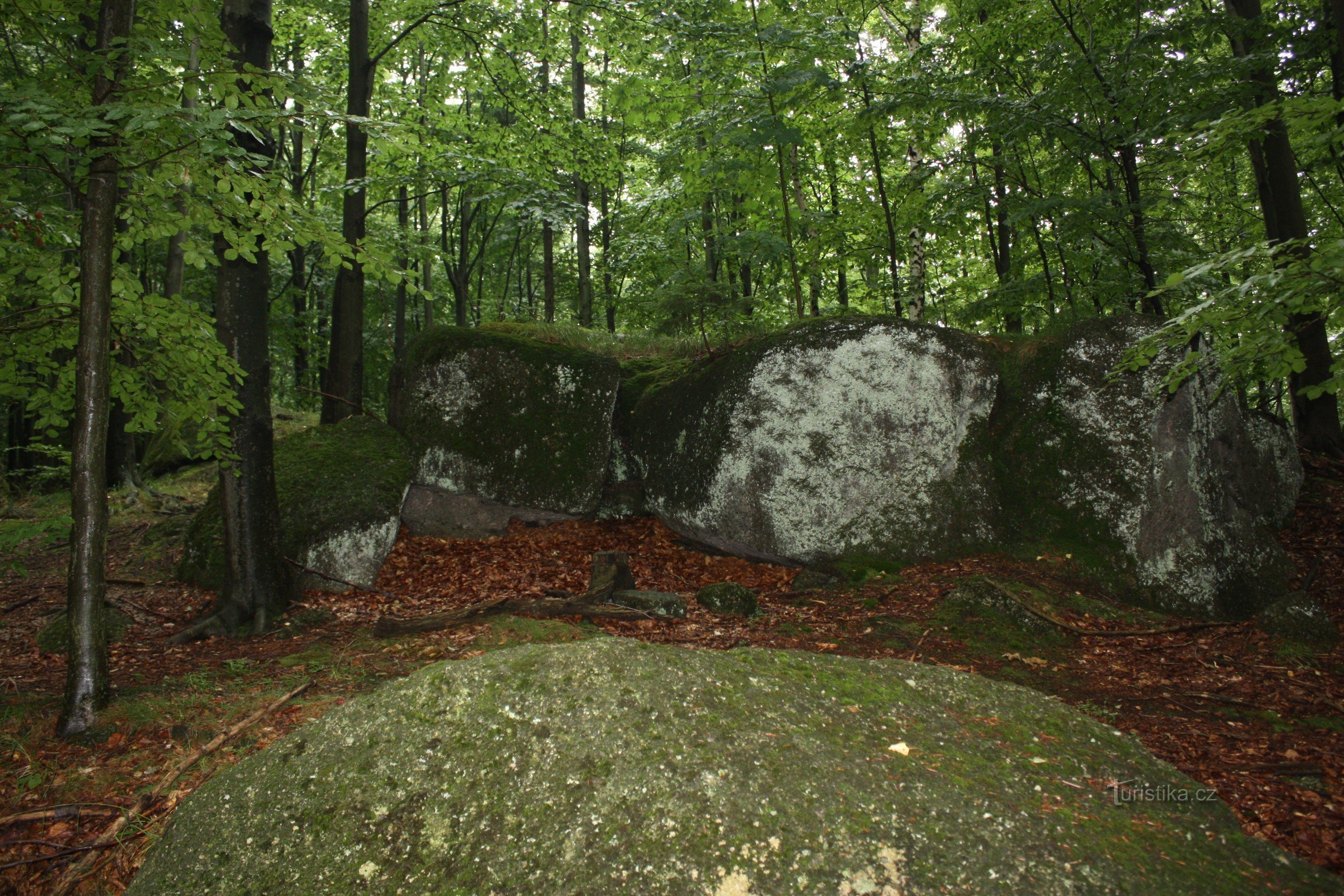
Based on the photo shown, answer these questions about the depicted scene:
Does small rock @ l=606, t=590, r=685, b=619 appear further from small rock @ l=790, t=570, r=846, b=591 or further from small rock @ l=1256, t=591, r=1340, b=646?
small rock @ l=1256, t=591, r=1340, b=646

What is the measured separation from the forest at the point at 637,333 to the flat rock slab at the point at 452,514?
9 cm

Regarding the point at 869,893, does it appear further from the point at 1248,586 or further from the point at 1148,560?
the point at 1248,586

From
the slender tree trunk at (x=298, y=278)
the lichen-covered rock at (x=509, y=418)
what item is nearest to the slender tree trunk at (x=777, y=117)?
the lichen-covered rock at (x=509, y=418)

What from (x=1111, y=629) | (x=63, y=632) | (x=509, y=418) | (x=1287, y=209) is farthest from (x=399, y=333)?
(x=1287, y=209)

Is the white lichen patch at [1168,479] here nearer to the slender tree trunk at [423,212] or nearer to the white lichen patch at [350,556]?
the white lichen patch at [350,556]

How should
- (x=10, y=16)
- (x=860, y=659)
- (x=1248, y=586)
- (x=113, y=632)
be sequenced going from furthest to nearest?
(x=1248, y=586) → (x=113, y=632) → (x=10, y=16) → (x=860, y=659)

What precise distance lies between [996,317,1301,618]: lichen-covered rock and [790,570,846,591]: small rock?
78.0 inches

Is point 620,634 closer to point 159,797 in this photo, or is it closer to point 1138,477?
point 159,797

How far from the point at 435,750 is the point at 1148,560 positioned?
22.5 ft

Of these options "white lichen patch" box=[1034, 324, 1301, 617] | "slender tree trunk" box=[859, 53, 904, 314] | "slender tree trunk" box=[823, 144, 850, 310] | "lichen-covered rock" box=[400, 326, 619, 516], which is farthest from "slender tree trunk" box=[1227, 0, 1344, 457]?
"lichen-covered rock" box=[400, 326, 619, 516]

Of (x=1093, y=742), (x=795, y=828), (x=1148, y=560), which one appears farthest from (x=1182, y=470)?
(x=795, y=828)

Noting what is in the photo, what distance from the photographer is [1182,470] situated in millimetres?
6828

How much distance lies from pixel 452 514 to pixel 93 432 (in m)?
5.02

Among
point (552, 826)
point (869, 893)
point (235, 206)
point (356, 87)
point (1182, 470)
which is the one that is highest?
point (356, 87)
